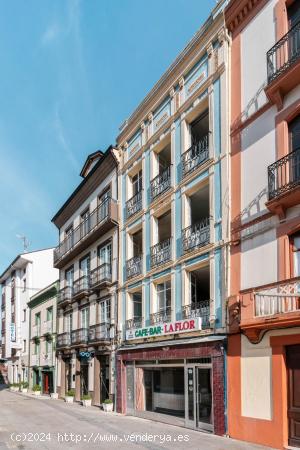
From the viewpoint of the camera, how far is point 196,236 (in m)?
17.4

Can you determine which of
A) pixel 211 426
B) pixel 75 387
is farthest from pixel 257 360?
pixel 75 387

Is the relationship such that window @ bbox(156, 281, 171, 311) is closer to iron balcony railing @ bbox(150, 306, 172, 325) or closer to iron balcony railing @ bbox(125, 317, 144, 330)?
iron balcony railing @ bbox(150, 306, 172, 325)

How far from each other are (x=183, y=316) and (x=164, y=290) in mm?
2215

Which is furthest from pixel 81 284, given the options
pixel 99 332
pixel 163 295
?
pixel 163 295

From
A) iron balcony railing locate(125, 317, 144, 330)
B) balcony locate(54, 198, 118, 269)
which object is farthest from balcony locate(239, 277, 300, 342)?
balcony locate(54, 198, 118, 269)

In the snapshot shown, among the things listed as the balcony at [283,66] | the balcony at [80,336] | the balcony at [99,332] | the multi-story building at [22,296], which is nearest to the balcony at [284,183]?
the balcony at [283,66]

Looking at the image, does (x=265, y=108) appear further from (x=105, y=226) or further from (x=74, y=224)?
(x=74, y=224)

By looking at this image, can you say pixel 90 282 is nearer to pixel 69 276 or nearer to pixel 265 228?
pixel 69 276

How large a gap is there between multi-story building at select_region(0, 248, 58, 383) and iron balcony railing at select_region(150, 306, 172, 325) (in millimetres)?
25450

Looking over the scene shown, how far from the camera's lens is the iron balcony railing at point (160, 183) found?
64.8 feet

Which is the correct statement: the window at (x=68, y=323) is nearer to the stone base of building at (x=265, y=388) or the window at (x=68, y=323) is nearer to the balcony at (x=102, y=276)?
the balcony at (x=102, y=276)

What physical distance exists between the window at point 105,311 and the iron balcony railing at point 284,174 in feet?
43.1

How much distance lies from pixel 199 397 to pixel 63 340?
16.6 meters

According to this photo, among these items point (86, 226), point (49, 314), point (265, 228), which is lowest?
point (49, 314)
